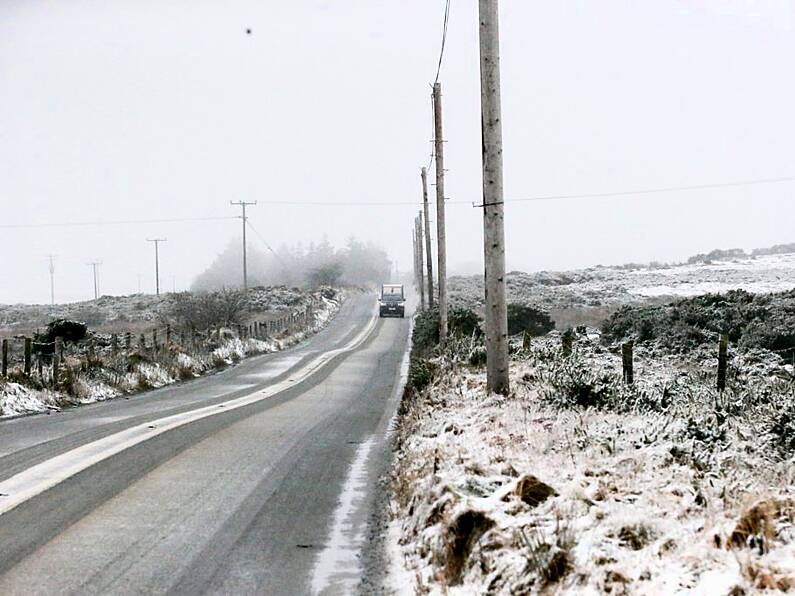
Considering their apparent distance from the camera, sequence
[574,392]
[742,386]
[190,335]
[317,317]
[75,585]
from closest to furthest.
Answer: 1. [75,585]
2. [574,392]
3. [742,386]
4. [190,335]
5. [317,317]

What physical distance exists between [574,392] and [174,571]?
597 centimetres

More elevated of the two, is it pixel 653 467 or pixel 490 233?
pixel 490 233

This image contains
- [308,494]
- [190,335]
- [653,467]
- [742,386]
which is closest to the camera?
[653,467]

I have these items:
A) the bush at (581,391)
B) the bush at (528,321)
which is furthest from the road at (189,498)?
the bush at (528,321)

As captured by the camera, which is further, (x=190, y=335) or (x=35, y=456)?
(x=190, y=335)

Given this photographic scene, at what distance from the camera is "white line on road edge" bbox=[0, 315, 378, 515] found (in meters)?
8.27

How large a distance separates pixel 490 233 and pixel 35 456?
22.4 ft

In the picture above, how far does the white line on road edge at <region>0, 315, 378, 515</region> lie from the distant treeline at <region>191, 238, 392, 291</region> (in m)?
117

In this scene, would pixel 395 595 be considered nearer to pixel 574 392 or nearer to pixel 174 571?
pixel 174 571

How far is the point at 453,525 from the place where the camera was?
19.9ft

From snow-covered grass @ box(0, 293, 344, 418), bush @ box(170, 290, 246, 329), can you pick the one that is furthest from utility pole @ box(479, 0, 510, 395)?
bush @ box(170, 290, 246, 329)

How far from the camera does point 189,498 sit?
8.27m

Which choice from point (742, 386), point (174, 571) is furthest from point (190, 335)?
point (174, 571)

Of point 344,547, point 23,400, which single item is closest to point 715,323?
point 23,400
